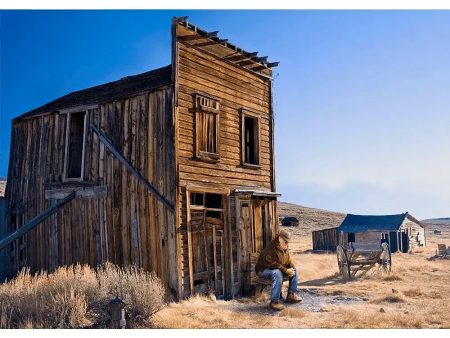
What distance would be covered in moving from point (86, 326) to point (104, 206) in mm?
4478

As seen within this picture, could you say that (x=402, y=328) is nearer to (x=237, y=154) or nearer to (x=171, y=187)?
(x=171, y=187)

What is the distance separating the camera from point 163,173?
1134 cm

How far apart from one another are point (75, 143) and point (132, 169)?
3.16m

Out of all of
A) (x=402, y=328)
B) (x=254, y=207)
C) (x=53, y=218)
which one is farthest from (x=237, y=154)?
(x=402, y=328)

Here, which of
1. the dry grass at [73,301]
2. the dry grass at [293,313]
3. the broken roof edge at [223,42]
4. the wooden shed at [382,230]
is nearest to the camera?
the dry grass at [73,301]

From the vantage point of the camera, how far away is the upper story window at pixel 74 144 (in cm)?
1305

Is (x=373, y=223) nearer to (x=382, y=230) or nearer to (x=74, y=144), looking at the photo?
(x=382, y=230)

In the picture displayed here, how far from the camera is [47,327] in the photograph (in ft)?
25.4

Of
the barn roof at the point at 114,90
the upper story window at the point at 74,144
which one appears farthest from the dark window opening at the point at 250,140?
the upper story window at the point at 74,144

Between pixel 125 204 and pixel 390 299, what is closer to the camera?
pixel 125 204

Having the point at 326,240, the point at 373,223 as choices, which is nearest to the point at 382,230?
the point at 373,223

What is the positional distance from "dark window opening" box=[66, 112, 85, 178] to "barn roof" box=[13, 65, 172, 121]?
18.8 inches

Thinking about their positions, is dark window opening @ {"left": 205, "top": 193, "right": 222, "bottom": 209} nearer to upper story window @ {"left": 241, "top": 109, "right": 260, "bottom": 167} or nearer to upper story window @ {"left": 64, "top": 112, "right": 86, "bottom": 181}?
upper story window @ {"left": 241, "top": 109, "right": 260, "bottom": 167}

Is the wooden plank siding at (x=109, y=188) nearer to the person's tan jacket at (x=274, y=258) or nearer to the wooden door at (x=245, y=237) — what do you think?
the person's tan jacket at (x=274, y=258)
